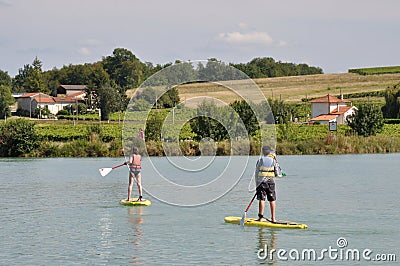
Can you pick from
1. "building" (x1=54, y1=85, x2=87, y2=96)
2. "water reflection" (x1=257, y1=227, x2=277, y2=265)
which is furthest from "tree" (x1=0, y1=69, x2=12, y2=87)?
"water reflection" (x1=257, y1=227, x2=277, y2=265)

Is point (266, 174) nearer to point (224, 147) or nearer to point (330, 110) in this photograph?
point (224, 147)

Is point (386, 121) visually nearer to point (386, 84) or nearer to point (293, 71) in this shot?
point (386, 84)

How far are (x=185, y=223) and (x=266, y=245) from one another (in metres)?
3.31

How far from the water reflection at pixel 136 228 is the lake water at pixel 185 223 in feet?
0.07

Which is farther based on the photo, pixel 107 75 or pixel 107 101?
pixel 107 75

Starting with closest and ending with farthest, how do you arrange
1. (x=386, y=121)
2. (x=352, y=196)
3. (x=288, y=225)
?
(x=288, y=225)
(x=352, y=196)
(x=386, y=121)

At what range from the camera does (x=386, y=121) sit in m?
66.6

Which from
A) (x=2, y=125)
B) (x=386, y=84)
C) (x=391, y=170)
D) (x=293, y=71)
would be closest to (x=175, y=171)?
(x=391, y=170)

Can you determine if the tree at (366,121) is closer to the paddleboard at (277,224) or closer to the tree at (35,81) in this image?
the paddleboard at (277,224)

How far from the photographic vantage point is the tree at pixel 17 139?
48906mm

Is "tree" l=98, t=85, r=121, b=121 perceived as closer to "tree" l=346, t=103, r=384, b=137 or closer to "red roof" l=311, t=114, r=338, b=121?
"red roof" l=311, t=114, r=338, b=121

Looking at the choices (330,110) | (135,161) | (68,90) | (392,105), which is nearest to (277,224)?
(135,161)

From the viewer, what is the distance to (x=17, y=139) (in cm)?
4919

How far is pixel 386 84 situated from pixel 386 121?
34916 millimetres
